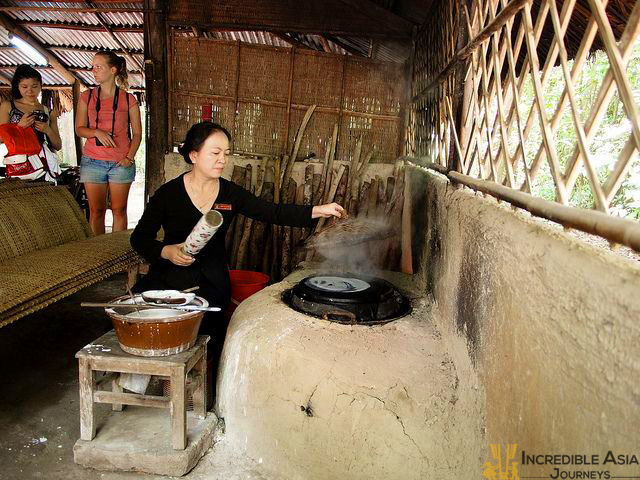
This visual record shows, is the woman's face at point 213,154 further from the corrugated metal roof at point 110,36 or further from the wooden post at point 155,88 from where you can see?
the corrugated metal roof at point 110,36

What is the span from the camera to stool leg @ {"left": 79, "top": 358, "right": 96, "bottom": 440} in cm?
243

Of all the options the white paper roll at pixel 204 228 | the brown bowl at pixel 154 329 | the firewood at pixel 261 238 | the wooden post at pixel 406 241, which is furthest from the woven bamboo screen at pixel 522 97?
the firewood at pixel 261 238

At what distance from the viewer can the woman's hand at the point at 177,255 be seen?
2.91 m

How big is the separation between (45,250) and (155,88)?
231cm

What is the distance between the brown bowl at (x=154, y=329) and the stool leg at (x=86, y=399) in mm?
211

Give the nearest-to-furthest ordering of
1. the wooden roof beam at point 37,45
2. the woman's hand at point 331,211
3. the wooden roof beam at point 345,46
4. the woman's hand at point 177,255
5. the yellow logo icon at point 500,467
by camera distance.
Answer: the yellow logo icon at point 500,467, the woman's hand at point 177,255, the woman's hand at point 331,211, the wooden roof beam at point 345,46, the wooden roof beam at point 37,45

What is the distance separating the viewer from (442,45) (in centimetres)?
360

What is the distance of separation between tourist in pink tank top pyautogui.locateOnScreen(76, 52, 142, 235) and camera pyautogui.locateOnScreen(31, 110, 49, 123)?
1.02ft

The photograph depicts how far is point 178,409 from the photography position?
2.43m

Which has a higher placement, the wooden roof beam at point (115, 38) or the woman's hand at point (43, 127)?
the wooden roof beam at point (115, 38)

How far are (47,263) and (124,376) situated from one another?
4.39ft

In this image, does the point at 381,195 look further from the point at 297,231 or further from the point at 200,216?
the point at 200,216

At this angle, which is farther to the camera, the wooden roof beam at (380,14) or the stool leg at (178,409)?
the wooden roof beam at (380,14)

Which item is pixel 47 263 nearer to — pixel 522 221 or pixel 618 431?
pixel 522 221
